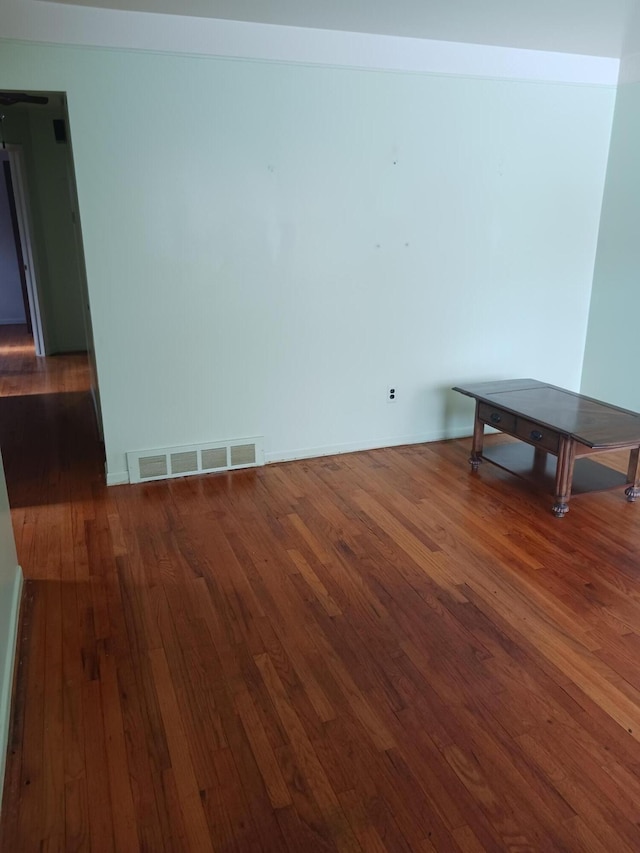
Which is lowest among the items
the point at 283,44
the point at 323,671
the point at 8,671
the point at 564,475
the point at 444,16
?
the point at 323,671

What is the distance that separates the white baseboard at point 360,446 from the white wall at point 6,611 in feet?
5.94

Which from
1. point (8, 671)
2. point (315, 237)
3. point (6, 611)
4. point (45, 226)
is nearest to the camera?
point (8, 671)

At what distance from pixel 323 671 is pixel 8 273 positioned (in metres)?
9.01

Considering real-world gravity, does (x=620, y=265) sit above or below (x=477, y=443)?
above

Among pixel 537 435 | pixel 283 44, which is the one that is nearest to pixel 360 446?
pixel 537 435

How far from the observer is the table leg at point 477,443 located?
3902 millimetres

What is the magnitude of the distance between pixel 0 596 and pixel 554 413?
2.77 meters

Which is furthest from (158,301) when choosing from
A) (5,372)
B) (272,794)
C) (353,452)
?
(5,372)

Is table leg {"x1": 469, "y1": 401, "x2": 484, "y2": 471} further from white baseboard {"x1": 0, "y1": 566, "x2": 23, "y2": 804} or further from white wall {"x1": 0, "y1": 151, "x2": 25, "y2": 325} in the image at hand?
white wall {"x1": 0, "y1": 151, "x2": 25, "y2": 325}

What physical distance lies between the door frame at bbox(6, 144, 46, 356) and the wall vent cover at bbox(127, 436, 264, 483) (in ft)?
13.3


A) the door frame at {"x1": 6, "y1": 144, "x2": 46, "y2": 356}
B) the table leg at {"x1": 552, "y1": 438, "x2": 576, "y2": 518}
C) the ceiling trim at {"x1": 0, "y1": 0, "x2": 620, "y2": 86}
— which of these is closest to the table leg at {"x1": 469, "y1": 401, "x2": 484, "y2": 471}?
the table leg at {"x1": 552, "y1": 438, "x2": 576, "y2": 518}

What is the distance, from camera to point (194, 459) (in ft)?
12.7

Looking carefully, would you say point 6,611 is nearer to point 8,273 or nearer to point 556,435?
point 556,435

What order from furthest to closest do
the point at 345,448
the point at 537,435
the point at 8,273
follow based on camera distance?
the point at 8,273, the point at 345,448, the point at 537,435
